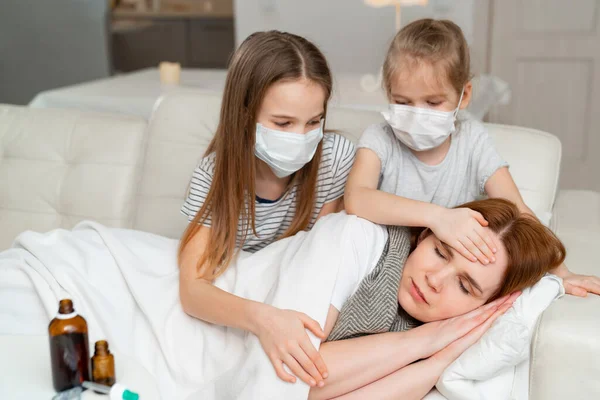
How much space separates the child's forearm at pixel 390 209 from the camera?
1.39m

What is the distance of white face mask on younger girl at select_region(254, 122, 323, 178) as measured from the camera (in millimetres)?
→ 1452

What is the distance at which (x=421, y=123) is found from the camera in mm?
1531

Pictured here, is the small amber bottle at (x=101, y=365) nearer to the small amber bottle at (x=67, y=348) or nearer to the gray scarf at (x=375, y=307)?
the small amber bottle at (x=67, y=348)

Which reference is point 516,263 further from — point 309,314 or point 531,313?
point 309,314

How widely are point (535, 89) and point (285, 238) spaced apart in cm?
297

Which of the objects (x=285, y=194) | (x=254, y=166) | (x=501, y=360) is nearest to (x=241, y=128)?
(x=254, y=166)

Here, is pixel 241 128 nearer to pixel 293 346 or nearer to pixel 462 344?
pixel 293 346

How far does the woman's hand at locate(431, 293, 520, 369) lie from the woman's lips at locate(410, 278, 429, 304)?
10 cm

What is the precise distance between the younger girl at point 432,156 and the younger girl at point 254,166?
0.15m

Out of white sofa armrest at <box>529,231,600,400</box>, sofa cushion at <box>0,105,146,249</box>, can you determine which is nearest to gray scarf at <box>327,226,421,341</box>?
white sofa armrest at <box>529,231,600,400</box>

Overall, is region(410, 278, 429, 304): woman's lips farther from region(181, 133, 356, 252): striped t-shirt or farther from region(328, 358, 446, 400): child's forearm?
region(181, 133, 356, 252): striped t-shirt

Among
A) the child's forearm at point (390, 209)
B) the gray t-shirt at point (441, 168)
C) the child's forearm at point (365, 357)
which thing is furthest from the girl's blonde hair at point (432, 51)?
the child's forearm at point (365, 357)

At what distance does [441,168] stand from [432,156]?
4 centimetres

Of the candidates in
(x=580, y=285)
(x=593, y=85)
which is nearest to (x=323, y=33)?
(x=593, y=85)
